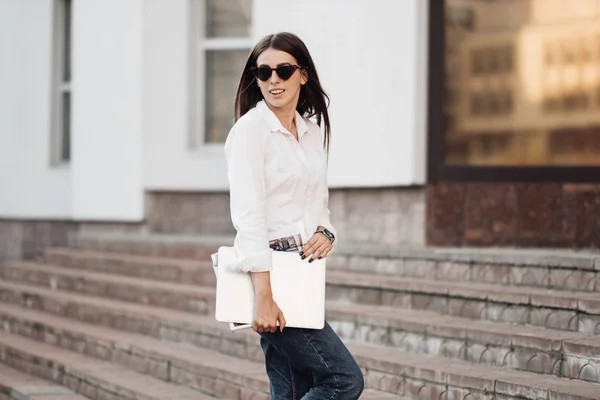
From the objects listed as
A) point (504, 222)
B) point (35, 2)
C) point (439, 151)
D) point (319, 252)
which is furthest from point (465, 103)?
point (35, 2)

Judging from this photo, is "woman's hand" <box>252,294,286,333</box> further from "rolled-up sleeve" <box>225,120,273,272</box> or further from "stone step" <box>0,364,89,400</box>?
"stone step" <box>0,364,89,400</box>

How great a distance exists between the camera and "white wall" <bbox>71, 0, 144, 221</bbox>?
11.5 meters

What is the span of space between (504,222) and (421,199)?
2.14 ft

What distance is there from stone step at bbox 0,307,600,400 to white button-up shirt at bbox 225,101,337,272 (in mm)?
1691

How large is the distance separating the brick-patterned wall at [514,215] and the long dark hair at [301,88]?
12.4 ft

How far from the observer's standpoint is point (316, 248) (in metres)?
3.88

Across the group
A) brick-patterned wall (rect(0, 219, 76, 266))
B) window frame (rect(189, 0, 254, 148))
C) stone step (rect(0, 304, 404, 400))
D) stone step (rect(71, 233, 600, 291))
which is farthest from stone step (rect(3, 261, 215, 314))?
window frame (rect(189, 0, 254, 148))

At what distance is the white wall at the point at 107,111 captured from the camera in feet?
37.9

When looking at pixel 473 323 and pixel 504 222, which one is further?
pixel 504 222

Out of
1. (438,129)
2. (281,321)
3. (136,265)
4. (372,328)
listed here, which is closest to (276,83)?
(281,321)

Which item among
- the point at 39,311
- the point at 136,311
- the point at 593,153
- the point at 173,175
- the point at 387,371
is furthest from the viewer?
the point at 173,175

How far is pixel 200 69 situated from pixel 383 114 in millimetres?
3443

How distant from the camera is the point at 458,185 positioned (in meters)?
8.10

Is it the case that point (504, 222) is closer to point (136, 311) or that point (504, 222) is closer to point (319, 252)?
point (136, 311)
